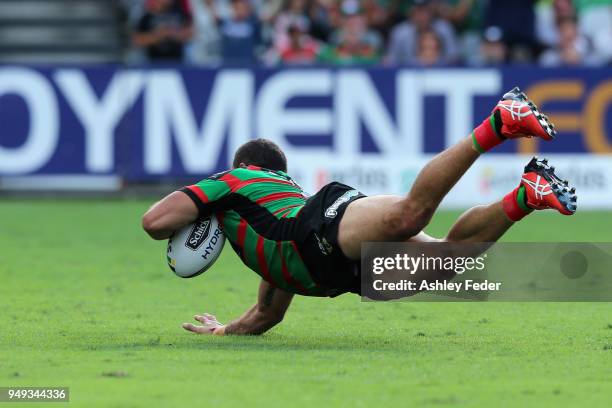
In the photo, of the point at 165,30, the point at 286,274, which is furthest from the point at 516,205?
the point at 165,30

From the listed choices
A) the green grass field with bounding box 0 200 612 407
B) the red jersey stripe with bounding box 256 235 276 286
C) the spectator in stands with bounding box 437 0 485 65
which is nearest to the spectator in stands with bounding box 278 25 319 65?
the spectator in stands with bounding box 437 0 485 65

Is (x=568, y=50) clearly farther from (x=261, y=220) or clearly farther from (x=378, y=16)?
(x=261, y=220)

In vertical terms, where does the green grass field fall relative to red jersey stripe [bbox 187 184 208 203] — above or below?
below

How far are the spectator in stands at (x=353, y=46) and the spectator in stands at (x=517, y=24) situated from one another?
2.02m

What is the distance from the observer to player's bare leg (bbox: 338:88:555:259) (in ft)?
25.5

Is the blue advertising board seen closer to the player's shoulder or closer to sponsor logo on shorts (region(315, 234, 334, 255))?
the player's shoulder

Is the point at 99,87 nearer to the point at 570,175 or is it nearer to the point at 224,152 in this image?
the point at 224,152

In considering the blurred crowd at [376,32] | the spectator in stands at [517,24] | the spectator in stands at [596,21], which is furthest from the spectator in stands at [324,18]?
the spectator in stands at [596,21]

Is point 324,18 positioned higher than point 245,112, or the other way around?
point 324,18

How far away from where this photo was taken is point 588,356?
7617 millimetres

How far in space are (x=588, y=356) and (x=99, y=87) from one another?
43.2 feet

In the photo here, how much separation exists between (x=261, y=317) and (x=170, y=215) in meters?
1.02

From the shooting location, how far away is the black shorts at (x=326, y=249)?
26.5ft

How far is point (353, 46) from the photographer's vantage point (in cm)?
2056
